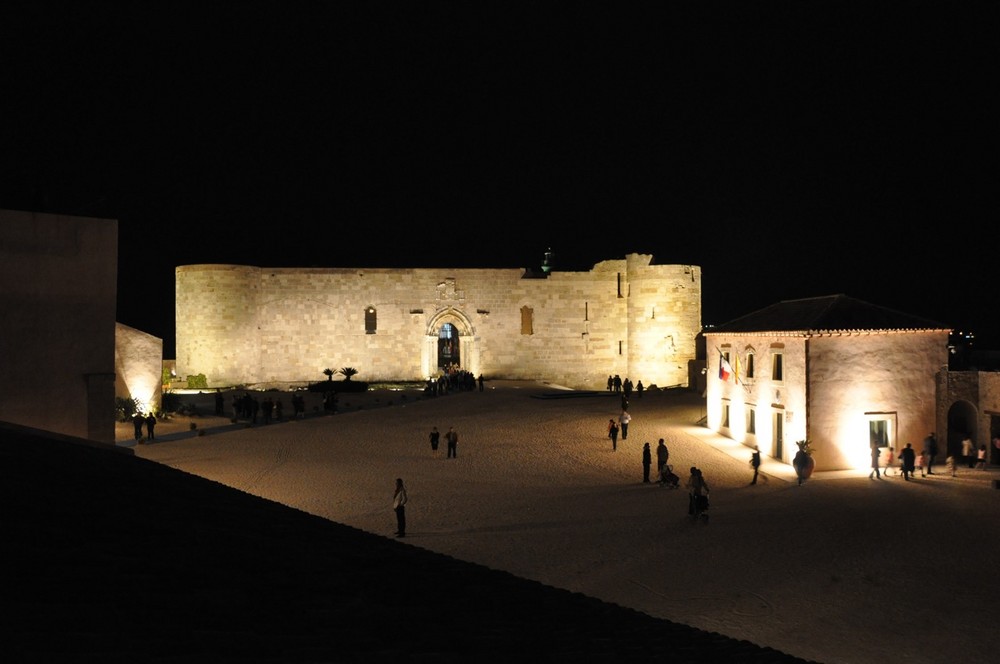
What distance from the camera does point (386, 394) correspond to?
30391 millimetres

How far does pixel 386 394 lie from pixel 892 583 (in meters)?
22.5

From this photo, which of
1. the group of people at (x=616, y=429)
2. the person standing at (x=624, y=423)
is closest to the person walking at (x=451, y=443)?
the group of people at (x=616, y=429)

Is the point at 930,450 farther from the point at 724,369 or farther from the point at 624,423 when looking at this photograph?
the point at 624,423

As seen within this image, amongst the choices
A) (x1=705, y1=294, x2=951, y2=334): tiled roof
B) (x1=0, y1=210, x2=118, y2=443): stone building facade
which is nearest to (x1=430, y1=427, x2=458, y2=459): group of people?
(x1=0, y1=210, x2=118, y2=443): stone building facade

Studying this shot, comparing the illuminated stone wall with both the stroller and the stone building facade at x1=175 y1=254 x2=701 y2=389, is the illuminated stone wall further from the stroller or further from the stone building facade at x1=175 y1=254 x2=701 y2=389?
the stroller

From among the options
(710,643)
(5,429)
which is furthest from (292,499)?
(710,643)

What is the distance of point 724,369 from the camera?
2248cm

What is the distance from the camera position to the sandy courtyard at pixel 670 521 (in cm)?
932

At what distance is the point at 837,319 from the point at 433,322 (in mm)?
20000

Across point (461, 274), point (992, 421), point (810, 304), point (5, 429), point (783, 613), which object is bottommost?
point (783, 613)

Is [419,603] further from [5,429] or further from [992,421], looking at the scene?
[992,421]

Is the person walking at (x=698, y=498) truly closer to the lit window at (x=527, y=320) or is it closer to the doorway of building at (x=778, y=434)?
the doorway of building at (x=778, y=434)

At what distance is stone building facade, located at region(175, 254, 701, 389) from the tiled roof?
13890 millimetres

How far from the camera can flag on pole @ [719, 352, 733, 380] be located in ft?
72.9
